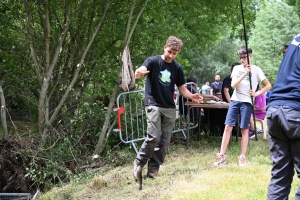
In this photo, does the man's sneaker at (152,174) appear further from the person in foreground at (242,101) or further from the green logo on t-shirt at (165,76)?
the green logo on t-shirt at (165,76)

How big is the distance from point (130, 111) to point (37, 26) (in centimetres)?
295

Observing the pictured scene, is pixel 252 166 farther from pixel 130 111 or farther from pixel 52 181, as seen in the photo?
pixel 52 181

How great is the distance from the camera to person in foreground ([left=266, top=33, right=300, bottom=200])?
328cm

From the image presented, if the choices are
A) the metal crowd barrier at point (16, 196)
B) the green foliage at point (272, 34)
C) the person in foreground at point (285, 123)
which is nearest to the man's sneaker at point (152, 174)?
the metal crowd barrier at point (16, 196)

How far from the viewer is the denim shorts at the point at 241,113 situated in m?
6.04

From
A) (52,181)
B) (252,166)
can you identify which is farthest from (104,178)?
(252,166)

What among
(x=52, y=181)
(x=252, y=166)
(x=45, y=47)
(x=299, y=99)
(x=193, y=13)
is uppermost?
(x=193, y=13)

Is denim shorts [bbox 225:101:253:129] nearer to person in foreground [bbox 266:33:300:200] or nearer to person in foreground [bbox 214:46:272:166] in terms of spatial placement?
person in foreground [bbox 214:46:272:166]

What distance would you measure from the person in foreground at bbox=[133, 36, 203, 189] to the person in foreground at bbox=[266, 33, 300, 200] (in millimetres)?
2205

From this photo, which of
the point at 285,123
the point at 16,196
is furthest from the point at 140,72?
the point at 16,196

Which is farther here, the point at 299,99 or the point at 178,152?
the point at 178,152

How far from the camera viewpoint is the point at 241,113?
6.12m

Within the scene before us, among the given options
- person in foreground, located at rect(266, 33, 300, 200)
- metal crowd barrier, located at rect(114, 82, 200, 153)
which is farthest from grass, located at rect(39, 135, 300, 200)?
person in foreground, located at rect(266, 33, 300, 200)

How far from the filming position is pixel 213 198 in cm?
449
